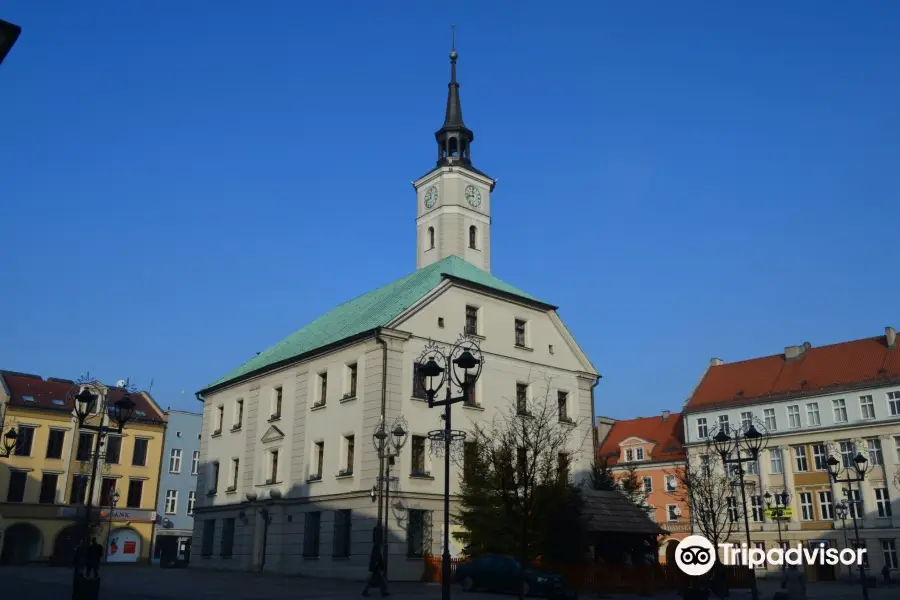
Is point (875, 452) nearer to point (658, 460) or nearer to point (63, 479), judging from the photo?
point (658, 460)

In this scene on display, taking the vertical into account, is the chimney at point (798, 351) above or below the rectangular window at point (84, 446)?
above

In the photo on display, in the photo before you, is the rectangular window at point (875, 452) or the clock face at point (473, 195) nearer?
the clock face at point (473, 195)

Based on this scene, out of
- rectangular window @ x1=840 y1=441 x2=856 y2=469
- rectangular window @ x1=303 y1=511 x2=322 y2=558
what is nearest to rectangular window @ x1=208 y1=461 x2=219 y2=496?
rectangular window @ x1=303 y1=511 x2=322 y2=558

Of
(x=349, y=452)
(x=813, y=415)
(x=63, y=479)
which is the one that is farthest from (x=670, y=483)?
(x=63, y=479)

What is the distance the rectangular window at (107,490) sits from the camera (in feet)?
195

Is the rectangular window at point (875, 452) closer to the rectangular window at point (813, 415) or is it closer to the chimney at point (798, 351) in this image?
the rectangular window at point (813, 415)

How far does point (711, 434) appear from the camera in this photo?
64.9 meters

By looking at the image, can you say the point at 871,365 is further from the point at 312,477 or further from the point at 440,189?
the point at 312,477

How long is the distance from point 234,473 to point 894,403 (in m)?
45.1

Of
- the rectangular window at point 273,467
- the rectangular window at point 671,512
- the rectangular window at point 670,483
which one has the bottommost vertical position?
the rectangular window at point 671,512

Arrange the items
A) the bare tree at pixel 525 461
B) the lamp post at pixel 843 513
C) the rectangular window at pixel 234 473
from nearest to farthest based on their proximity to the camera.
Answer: the bare tree at pixel 525 461
the rectangular window at pixel 234 473
the lamp post at pixel 843 513

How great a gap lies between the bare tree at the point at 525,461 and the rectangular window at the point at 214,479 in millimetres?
18096

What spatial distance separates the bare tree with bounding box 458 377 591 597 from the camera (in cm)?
2972

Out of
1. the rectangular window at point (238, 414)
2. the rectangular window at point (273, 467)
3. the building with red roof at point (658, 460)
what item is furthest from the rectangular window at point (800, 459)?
the rectangular window at point (238, 414)
